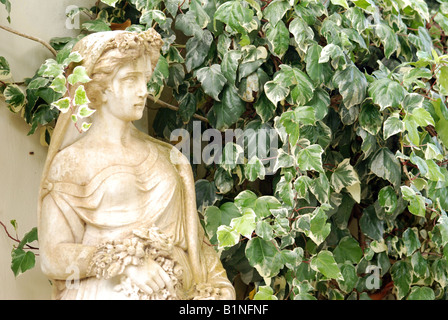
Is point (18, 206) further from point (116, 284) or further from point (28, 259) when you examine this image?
point (116, 284)

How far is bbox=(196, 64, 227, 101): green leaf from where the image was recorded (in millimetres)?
2170

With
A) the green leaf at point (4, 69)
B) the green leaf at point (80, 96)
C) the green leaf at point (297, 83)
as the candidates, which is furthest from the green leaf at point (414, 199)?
the green leaf at point (4, 69)

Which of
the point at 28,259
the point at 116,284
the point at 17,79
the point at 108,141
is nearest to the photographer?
the point at 116,284

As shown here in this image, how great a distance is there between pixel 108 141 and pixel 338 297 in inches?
37.2

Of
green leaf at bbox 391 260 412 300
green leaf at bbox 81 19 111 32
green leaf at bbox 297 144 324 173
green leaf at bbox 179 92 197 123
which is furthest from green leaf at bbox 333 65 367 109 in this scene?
green leaf at bbox 81 19 111 32

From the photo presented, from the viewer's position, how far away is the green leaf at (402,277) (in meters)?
2.35

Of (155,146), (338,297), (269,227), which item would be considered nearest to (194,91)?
(155,146)

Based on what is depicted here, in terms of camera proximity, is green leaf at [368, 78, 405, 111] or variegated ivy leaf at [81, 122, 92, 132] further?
green leaf at [368, 78, 405, 111]

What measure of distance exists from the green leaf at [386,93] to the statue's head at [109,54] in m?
0.66

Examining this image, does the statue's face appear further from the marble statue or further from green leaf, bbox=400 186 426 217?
green leaf, bbox=400 186 426 217

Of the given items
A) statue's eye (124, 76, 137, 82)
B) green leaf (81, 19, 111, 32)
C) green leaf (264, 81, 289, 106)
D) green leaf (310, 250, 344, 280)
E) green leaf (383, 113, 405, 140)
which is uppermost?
statue's eye (124, 76, 137, 82)

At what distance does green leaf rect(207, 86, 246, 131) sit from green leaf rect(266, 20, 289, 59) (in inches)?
7.1

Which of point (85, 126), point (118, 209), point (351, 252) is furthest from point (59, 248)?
point (351, 252)

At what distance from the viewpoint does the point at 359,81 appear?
7.02ft
